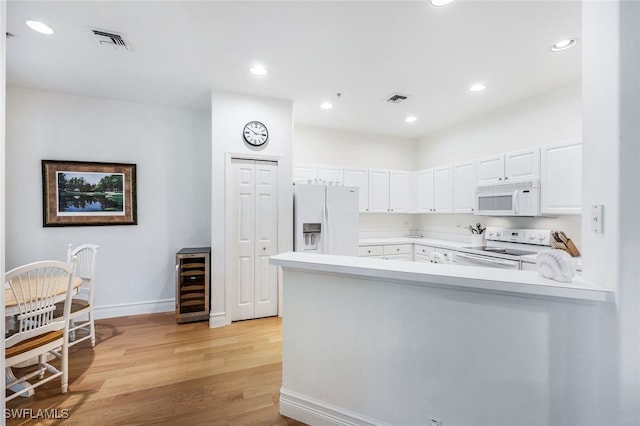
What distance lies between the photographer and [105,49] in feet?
7.61

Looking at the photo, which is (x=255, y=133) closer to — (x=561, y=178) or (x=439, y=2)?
(x=439, y=2)

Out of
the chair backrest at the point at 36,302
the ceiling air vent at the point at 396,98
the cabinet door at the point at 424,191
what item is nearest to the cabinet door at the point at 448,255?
the cabinet door at the point at 424,191

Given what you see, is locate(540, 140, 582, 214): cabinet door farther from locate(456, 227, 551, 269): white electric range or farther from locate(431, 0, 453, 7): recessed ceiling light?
locate(431, 0, 453, 7): recessed ceiling light

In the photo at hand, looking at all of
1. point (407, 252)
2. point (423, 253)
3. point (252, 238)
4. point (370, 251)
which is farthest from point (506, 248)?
point (252, 238)

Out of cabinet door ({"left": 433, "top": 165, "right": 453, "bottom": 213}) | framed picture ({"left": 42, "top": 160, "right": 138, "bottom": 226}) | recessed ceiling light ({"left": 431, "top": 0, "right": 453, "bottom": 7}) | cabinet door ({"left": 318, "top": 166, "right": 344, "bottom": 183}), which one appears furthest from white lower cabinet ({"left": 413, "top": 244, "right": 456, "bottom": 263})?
framed picture ({"left": 42, "top": 160, "right": 138, "bottom": 226})

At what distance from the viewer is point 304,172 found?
13.6 ft

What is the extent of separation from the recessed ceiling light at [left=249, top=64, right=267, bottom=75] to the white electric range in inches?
129

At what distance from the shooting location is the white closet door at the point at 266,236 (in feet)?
11.1

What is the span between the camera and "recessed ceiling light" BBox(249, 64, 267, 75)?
8.59 feet

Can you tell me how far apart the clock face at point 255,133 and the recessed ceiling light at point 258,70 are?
675mm

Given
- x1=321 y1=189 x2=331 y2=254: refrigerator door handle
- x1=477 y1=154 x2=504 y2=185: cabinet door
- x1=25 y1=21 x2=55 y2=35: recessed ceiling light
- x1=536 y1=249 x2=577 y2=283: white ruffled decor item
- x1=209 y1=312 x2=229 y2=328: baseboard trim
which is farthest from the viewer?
x1=321 y1=189 x2=331 y2=254: refrigerator door handle

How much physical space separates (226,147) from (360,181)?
7.43 ft

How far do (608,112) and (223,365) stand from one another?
3.04 meters

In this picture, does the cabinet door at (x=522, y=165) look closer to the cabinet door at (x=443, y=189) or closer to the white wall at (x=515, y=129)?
the white wall at (x=515, y=129)
